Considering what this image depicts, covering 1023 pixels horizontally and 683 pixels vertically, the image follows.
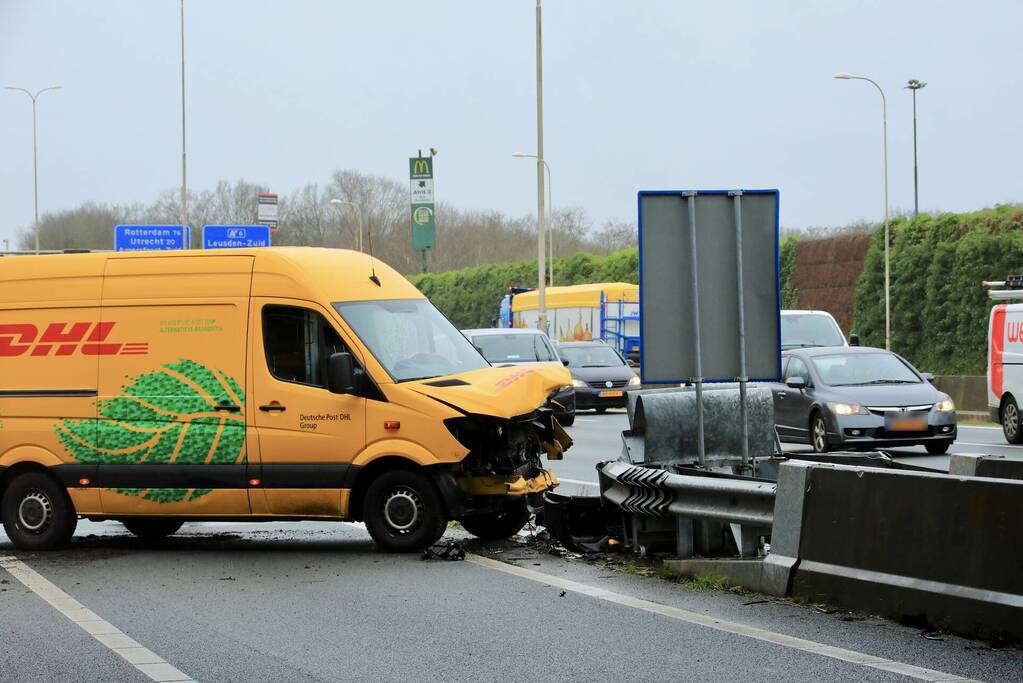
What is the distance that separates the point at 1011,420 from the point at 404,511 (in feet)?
44.0

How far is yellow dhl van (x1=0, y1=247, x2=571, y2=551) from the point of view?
36.4 ft

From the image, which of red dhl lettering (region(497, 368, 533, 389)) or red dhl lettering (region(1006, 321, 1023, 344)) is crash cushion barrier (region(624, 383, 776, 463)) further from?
red dhl lettering (region(1006, 321, 1023, 344))

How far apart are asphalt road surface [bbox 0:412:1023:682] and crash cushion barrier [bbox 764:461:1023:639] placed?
13cm

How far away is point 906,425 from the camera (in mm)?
19672

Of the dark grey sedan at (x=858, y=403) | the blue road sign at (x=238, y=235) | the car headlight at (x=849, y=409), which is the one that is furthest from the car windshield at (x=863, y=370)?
the blue road sign at (x=238, y=235)

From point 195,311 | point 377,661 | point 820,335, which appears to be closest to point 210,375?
point 195,311

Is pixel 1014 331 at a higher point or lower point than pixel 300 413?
higher

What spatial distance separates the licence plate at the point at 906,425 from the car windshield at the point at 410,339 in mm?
8996

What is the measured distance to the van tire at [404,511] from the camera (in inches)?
433

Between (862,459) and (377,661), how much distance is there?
433 centimetres

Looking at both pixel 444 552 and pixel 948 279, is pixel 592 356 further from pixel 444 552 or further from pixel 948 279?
pixel 444 552

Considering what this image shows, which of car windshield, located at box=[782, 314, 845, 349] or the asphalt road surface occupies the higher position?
car windshield, located at box=[782, 314, 845, 349]

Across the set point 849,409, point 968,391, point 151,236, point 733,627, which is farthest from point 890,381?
point 151,236

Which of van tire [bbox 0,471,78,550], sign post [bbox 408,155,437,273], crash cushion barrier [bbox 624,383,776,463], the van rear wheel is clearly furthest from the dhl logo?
sign post [bbox 408,155,437,273]
